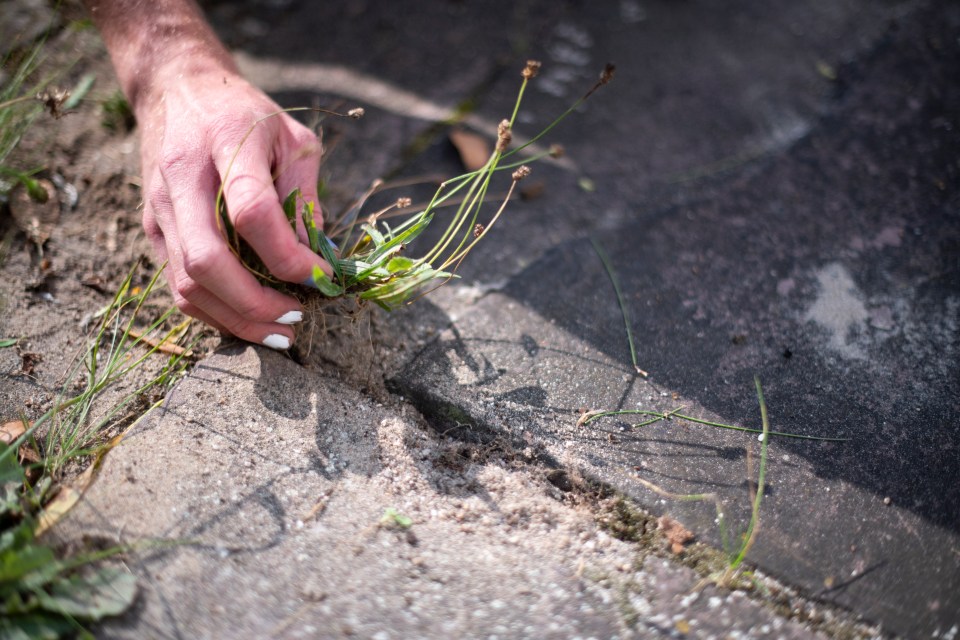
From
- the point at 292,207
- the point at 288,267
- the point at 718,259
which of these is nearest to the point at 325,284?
the point at 288,267

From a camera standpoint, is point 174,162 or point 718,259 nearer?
point 174,162

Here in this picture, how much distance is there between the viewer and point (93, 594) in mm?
985

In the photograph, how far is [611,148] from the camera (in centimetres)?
193

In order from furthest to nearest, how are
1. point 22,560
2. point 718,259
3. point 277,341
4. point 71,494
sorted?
point 718,259 → point 277,341 → point 71,494 → point 22,560

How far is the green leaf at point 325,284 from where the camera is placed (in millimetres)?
1215

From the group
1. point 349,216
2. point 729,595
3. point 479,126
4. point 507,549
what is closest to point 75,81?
point 349,216

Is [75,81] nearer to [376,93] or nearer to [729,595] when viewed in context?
[376,93]

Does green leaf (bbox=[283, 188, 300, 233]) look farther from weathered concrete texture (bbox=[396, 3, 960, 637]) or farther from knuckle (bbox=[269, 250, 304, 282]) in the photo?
weathered concrete texture (bbox=[396, 3, 960, 637])

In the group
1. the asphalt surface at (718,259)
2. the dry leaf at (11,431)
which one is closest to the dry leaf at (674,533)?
the asphalt surface at (718,259)

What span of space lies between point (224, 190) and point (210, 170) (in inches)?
3.5

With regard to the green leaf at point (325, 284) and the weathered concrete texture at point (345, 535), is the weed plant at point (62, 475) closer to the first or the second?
the weathered concrete texture at point (345, 535)

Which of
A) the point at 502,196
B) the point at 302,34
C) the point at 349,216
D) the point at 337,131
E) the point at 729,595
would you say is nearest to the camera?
the point at 729,595

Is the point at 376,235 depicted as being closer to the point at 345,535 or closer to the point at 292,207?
the point at 292,207

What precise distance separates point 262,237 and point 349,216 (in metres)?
0.45
